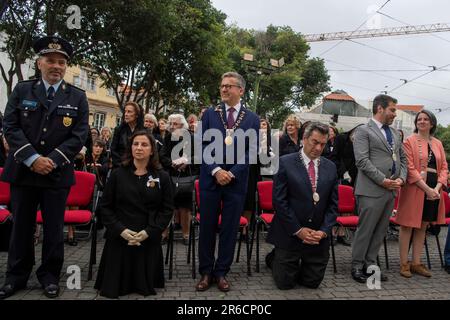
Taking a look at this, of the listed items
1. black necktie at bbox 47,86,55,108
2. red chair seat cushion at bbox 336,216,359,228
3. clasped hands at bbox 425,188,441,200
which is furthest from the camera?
red chair seat cushion at bbox 336,216,359,228

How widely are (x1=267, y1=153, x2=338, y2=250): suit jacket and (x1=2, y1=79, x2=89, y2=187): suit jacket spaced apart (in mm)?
2218

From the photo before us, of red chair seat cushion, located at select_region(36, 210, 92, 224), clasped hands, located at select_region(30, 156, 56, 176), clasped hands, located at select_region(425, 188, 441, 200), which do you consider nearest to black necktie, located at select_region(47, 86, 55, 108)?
clasped hands, located at select_region(30, 156, 56, 176)

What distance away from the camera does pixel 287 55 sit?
34.1 metres

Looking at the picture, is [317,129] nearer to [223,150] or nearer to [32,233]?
[223,150]

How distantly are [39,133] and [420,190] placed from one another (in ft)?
14.6

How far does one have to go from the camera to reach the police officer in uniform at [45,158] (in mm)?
3758

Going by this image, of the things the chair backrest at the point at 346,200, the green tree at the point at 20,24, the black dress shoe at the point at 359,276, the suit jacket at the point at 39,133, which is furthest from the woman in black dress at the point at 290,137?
the green tree at the point at 20,24

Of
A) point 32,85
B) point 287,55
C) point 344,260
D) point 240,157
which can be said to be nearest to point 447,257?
point 344,260

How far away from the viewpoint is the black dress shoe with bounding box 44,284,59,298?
12.3ft

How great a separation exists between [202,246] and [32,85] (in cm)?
233

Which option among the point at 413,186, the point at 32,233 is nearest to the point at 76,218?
the point at 32,233

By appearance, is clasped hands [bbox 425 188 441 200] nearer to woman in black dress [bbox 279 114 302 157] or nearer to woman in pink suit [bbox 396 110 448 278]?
woman in pink suit [bbox 396 110 448 278]

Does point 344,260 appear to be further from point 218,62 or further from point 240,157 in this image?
point 218,62

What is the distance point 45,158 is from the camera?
144 inches
